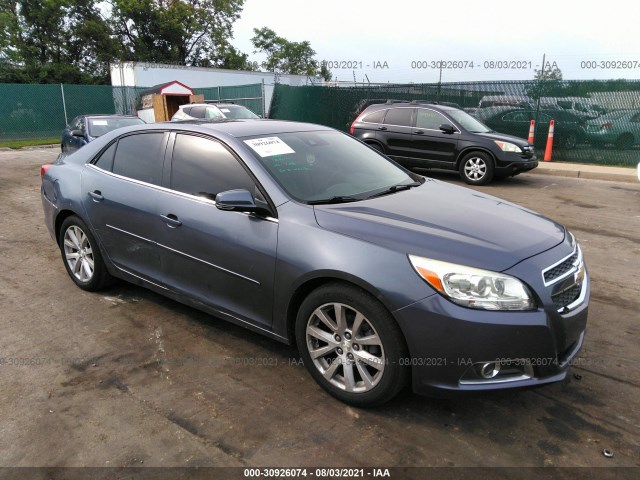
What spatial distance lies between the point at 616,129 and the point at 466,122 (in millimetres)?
5270

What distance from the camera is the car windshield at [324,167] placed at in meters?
3.35

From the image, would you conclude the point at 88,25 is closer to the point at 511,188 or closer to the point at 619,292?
the point at 511,188

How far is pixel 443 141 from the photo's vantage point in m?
10.8

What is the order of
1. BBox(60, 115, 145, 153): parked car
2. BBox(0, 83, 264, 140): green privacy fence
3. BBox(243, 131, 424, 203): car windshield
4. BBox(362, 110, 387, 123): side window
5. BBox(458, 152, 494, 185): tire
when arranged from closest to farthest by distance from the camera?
BBox(243, 131, 424, 203): car windshield
BBox(458, 152, 494, 185): tire
BBox(60, 115, 145, 153): parked car
BBox(362, 110, 387, 123): side window
BBox(0, 83, 264, 140): green privacy fence

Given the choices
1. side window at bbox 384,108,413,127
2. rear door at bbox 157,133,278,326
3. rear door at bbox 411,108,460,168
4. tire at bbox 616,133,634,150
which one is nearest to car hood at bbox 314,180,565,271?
rear door at bbox 157,133,278,326

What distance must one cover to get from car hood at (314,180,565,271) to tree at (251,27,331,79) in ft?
210

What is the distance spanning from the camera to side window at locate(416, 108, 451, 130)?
10836 millimetres

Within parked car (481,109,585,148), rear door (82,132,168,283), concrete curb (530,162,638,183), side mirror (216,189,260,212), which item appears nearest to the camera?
side mirror (216,189,260,212)

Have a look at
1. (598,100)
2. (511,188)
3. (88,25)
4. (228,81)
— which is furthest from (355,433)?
(88,25)

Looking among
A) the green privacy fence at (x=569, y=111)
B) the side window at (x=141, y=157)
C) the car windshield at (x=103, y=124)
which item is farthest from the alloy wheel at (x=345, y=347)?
the green privacy fence at (x=569, y=111)

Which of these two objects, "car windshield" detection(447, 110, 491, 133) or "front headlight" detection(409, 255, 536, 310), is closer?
"front headlight" detection(409, 255, 536, 310)

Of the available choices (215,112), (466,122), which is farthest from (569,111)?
(215,112)

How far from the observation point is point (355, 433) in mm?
2689

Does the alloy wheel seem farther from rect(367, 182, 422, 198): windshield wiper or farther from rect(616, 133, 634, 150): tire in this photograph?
rect(616, 133, 634, 150): tire
